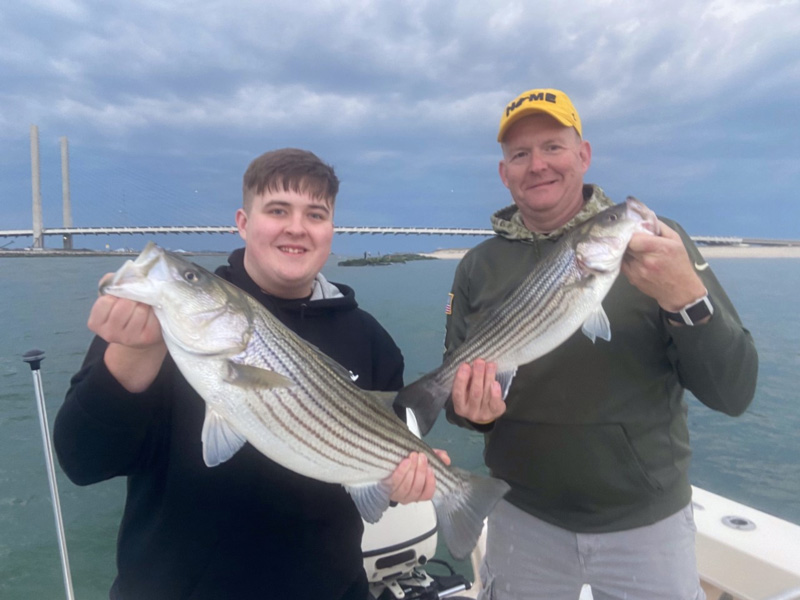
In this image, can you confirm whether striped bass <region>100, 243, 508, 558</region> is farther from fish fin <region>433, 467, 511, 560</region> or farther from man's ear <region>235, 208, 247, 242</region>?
man's ear <region>235, 208, 247, 242</region>

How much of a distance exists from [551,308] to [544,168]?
112 cm

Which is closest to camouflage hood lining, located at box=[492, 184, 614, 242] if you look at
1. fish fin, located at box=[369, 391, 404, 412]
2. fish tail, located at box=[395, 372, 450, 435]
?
fish tail, located at box=[395, 372, 450, 435]

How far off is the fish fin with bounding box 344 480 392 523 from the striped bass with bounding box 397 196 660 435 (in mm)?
753

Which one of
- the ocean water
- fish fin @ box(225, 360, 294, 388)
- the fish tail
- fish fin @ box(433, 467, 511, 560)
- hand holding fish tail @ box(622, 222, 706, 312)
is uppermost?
hand holding fish tail @ box(622, 222, 706, 312)

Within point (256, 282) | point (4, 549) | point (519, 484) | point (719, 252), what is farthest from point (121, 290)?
point (719, 252)

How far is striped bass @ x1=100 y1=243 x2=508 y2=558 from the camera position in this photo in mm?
2668

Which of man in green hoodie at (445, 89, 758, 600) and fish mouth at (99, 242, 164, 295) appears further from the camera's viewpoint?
man in green hoodie at (445, 89, 758, 600)

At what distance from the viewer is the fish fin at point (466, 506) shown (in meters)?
3.41

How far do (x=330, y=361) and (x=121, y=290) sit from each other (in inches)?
46.7

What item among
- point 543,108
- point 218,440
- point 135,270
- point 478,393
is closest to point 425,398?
point 478,393

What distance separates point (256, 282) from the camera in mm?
3555

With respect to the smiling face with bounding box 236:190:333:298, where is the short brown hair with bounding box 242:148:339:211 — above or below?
above

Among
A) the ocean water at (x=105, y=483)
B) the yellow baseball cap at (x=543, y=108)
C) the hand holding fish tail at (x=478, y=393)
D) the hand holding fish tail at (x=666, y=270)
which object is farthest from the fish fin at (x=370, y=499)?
the ocean water at (x=105, y=483)

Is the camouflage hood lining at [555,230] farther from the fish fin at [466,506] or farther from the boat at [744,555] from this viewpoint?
the boat at [744,555]
